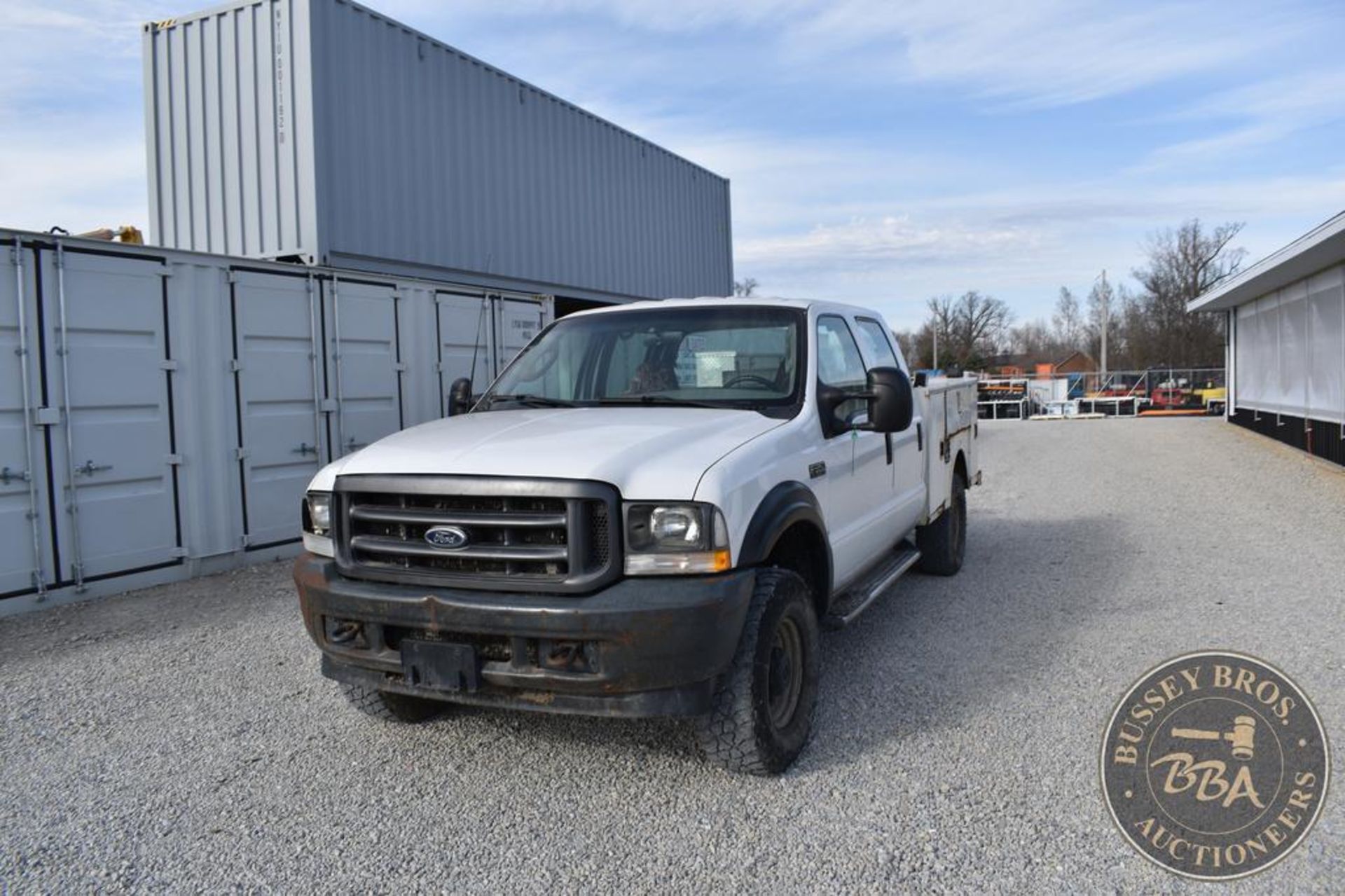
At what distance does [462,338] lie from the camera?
980 cm

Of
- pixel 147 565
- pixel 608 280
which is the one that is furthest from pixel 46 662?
pixel 608 280

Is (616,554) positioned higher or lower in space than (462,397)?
lower

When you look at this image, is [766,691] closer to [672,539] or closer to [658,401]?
Answer: [672,539]

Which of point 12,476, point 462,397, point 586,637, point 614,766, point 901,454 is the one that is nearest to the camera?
point 586,637

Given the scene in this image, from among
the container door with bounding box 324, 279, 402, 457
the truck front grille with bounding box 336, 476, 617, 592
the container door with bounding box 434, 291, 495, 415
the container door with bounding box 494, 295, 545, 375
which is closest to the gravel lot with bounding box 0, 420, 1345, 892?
the truck front grille with bounding box 336, 476, 617, 592

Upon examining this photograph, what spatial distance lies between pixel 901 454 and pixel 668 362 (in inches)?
65.3

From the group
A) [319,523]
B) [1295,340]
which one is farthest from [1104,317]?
[319,523]

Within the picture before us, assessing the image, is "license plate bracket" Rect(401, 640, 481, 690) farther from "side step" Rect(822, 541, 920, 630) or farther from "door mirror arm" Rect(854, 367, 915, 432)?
"door mirror arm" Rect(854, 367, 915, 432)

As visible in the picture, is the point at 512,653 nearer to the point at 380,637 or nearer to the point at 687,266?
the point at 380,637

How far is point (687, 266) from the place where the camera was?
15.4 m

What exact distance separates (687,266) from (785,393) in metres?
11.5

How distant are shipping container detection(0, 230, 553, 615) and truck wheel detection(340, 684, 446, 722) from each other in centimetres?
370

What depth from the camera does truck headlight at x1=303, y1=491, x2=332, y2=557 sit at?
373 centimetres

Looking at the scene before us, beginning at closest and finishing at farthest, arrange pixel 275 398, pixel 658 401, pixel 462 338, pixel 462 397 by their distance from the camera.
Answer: pixel 658 401, pixel 462 397, pixel 275 398, pixel 462 338
